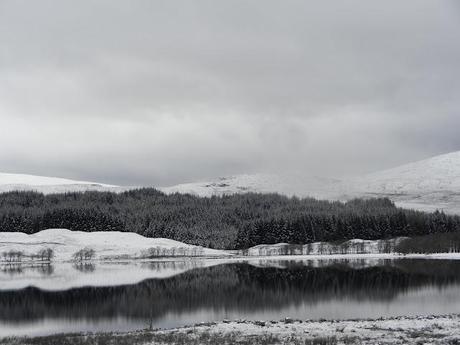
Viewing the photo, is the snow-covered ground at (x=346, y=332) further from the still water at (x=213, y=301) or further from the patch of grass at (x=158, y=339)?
the still water at (x=213, y=301)

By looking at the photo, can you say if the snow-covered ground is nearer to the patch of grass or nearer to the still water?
the patch of grass

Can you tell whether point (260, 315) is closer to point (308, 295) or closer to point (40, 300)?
point (308, 295)

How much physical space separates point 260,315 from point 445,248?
151775mm

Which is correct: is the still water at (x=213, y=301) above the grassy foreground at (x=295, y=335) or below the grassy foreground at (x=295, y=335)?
below

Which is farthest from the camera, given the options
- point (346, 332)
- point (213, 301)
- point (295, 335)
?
point (213, 301)

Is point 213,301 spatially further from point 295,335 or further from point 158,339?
point 295,335

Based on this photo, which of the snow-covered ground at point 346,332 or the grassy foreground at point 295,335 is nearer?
the snow-covered ground at point 346,332

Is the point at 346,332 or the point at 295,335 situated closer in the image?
the point at 295,335

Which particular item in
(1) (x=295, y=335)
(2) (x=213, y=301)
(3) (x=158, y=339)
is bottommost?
(2) (x=213, y=301)

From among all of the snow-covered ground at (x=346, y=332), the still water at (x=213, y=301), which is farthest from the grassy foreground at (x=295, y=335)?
the still water at (x=213, y=301)

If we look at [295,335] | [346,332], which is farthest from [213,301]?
[346,332]

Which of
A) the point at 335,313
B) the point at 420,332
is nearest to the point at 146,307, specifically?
the point at 335,313

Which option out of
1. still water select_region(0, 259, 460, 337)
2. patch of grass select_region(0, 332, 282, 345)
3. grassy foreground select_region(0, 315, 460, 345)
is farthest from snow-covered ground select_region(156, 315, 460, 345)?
still water select_region(0, 259, 460, 337)

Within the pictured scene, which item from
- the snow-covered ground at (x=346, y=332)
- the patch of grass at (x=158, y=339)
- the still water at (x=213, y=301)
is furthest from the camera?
the still water at (x=213, y=301)
